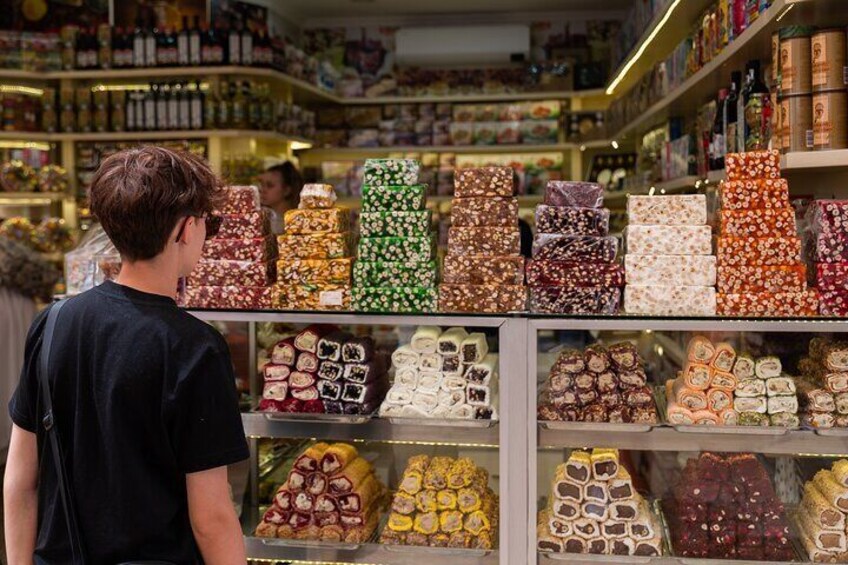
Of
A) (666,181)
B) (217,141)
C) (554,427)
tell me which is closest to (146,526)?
(554,427)

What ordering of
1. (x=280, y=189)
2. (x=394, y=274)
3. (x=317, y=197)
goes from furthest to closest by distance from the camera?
1. (x=280, y=189)
2. (x=317, y=197)
3. (x=394, y=274)

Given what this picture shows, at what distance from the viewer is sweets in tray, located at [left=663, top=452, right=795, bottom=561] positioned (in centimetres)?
271

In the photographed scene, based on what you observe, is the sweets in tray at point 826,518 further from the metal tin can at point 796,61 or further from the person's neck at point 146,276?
the person's neck at point 146,276

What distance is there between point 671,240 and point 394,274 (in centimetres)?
79

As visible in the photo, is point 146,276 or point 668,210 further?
point 668,210

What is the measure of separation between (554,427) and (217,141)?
171 inches

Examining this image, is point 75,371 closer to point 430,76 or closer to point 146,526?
point 146,526

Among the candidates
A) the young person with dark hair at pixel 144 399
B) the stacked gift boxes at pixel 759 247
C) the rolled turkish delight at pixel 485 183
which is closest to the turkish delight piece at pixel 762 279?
the stacked gift boxes at pixel 759 247

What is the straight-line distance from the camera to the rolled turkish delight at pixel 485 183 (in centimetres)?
284

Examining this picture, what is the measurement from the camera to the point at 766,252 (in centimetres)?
266

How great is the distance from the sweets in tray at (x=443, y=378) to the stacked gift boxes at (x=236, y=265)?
46cm

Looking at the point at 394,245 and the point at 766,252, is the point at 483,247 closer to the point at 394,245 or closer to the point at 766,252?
the point at 394,245

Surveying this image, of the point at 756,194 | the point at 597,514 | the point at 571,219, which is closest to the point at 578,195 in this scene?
the point at 571,219

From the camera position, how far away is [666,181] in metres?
5.28
